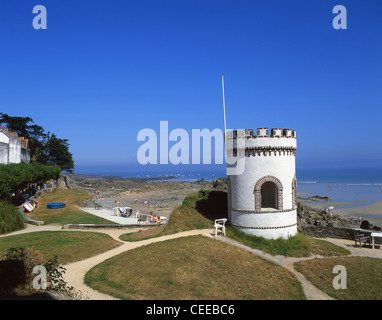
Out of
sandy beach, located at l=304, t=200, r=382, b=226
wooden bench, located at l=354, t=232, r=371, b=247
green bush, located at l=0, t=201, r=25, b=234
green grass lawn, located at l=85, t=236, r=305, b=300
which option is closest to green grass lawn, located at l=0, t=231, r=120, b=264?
green bush, located at l=0, t=201, r=25, b=234

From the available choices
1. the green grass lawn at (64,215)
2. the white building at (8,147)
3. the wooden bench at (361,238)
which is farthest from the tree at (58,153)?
the wooden bench at (361,238)

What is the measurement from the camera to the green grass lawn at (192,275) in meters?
10.9

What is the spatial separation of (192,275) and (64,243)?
10.9m

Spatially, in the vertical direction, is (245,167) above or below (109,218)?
above

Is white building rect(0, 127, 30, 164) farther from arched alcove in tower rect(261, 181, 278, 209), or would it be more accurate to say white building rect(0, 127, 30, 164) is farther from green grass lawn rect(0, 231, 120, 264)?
arched alcove in tower rect(261, 181, 278, 209)

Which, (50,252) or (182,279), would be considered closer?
(182,279)

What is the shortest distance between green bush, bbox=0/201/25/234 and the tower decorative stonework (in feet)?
61.9

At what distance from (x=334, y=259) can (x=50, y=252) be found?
17.5m

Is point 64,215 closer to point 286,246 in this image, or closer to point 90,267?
point 90,267

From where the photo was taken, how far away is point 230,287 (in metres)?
11.4

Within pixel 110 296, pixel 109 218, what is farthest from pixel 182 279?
pixel 109 218

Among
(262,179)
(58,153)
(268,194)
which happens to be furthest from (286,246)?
(58,153)

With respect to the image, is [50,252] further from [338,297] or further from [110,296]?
[338,297]
